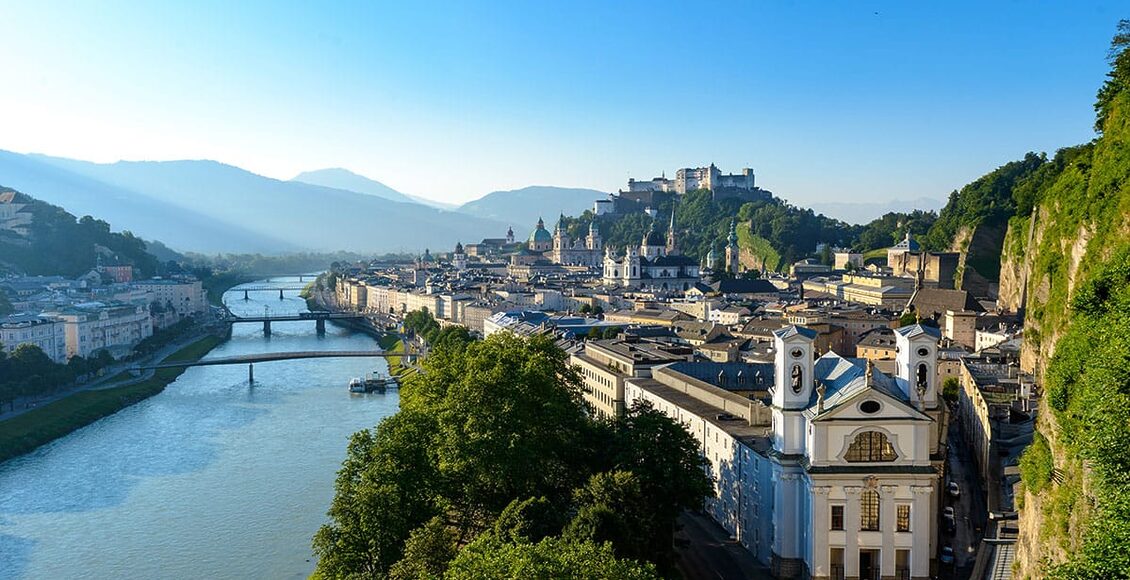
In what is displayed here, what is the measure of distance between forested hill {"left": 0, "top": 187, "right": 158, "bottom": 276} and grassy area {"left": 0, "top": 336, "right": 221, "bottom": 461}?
34.6 metres

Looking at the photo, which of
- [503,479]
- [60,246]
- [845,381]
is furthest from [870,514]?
[60,246]

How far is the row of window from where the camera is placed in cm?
1528

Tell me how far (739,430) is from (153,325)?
46.7m

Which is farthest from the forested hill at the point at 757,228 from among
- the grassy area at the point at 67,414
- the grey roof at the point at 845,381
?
the grey roof at the point at 845,381

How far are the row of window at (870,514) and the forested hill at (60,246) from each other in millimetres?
65621

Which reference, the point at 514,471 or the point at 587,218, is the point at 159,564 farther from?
the point at 587,218

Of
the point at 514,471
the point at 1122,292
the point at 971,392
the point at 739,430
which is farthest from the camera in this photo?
the point at 971,392

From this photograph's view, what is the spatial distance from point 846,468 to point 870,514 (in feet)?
2.68

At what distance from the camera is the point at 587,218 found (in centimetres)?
10594

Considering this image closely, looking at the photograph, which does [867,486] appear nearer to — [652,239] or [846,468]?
[846,468]

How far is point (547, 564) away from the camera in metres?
10.7

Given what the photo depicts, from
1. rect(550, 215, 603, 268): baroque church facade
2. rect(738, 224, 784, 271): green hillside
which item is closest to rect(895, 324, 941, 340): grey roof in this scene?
rect(738, 224, 784, 271): green hillside

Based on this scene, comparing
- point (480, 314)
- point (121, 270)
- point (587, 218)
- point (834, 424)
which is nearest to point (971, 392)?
point (834, 424)

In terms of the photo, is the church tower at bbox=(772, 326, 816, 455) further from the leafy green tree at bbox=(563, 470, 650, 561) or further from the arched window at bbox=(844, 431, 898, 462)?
the leafy green tree at bbox=(563, 470, 650, 561)
